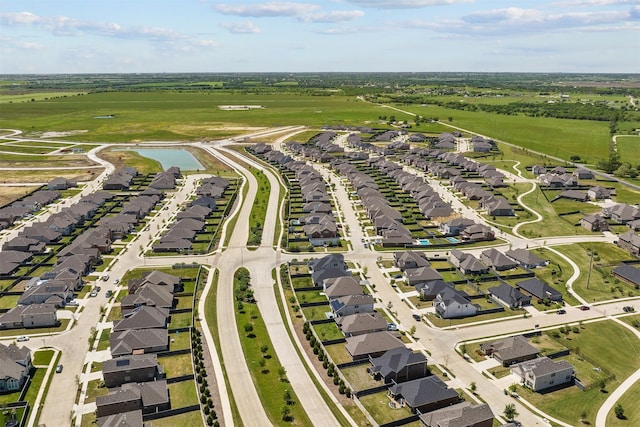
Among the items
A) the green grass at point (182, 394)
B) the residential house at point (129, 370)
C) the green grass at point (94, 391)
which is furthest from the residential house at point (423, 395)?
the green grass at point (94, 391)

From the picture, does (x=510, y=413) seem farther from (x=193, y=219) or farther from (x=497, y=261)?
(x=193, y=219)

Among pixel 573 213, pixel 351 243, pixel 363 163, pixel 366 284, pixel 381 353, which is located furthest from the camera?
pixel 363 163

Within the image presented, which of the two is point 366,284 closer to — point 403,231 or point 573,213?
point 403,231

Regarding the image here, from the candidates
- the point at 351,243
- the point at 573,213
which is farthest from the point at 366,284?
the point at 573,213

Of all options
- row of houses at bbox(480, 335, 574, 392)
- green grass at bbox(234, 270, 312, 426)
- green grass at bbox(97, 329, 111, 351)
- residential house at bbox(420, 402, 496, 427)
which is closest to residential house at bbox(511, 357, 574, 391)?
row of houses at bbox(480, 335, 574, 392)

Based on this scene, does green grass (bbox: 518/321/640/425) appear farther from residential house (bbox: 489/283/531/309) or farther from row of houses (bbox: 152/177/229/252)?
row of houses (bbox: 152/177/229/252)

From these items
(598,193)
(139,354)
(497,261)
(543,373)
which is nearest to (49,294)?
(139,354)
